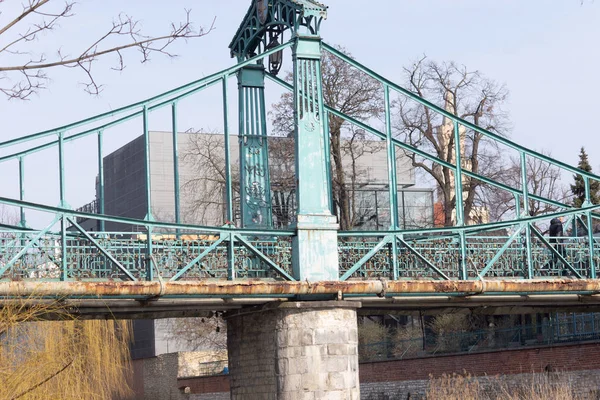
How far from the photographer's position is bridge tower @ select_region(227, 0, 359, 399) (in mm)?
15852

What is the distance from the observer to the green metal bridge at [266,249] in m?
14.6

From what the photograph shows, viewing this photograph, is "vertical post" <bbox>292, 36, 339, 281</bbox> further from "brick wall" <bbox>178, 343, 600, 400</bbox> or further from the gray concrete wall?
the gray concrete wall

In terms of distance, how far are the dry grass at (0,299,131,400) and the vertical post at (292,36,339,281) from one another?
3.65m

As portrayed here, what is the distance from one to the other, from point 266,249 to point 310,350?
1.92 m

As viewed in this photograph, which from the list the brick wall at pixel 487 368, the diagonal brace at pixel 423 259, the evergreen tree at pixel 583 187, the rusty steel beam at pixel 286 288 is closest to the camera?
the rusty steel beam at pixel 286 288

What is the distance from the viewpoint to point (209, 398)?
3694 centimetres

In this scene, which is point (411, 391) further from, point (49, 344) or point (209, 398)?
point (49, 344)

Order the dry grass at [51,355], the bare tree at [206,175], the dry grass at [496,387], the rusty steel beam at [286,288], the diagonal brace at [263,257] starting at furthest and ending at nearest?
the bare tree at [206,175], the dry grass at [496,387], the diagonal brace at [263,257], the rusty steel beam at [286,288], the dry grass at [51,355]

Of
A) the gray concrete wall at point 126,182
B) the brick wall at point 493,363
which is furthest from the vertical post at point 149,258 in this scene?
the gray concrete wall at point 126,182

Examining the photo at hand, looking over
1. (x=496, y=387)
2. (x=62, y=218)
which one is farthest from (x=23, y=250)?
(x=496, y=387)

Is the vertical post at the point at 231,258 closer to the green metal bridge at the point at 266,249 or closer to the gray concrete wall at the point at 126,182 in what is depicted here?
the green metal bridge at the point at 266,249

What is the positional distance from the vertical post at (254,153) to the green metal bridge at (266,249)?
0.9 inches

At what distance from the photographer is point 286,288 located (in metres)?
15.6

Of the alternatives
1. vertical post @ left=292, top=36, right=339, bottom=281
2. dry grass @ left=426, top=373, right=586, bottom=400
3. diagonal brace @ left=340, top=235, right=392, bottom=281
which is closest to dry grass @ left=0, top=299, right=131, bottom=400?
vertical post @ left=292, top=36, right=339, bottom=281
